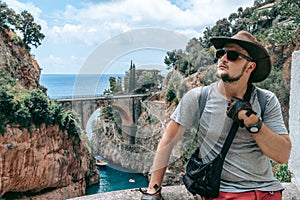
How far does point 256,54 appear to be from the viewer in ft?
3.00

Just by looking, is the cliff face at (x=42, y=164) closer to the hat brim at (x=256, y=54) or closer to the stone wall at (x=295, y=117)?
the stone wall at (x=295, y=117)

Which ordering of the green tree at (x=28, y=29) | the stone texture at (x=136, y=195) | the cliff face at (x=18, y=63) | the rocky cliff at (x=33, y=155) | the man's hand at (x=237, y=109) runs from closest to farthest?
1. the man's hand at (x=237, y=109)
2. the stone texture at (x=136, y=195)
3. the rocky cliff at (x=33, y=155)
4. the cliff face at (x=18, y=63)
5. the green tree at (x=28, y=29)

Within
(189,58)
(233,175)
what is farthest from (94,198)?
(189,58)

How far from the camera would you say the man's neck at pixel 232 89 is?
90cm

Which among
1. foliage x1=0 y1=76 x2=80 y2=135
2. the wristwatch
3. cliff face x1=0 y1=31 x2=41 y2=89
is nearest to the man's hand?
the wristwatch

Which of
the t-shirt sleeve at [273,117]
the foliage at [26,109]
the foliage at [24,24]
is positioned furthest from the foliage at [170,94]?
the foliage at [24,24]

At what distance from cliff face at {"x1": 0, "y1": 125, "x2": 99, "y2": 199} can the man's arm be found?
36.2ft

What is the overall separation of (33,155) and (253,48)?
12273 millimetres

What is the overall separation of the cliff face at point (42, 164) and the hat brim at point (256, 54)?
11223 mm

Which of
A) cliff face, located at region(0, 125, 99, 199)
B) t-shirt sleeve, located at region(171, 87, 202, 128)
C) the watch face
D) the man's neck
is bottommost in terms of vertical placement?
cliff face, located at region(0, 125, 99, 199)

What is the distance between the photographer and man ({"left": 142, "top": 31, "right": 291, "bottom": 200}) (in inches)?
35.1

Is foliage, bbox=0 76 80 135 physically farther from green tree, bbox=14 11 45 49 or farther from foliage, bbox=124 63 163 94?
foliage, bbox=124 63 163 94

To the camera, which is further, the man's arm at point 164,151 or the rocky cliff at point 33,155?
the rocky cliff at point 33,155

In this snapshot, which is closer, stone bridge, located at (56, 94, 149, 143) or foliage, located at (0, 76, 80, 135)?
stone bridge, located at (56, 94, 149, 143)
